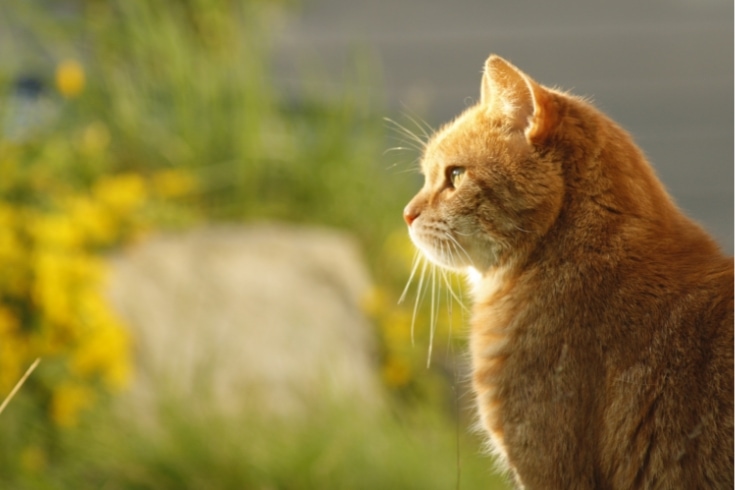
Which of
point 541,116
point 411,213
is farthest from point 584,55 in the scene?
point 541,116

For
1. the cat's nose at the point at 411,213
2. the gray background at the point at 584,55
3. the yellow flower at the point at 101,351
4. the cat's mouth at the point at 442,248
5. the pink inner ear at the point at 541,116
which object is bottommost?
the yellow flower at the point at 101,351

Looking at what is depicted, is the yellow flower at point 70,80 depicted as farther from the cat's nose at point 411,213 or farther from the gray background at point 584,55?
the cat's nose at point 411,213

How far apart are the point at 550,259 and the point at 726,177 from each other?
17.9 ft

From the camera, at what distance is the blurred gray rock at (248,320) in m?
3.85

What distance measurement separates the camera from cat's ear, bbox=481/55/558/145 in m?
1.74

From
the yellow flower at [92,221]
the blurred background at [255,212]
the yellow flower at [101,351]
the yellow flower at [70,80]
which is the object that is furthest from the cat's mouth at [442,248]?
the yellow flower at [70,80]

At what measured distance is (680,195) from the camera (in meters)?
6.75

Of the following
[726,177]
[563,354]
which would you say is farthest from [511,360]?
[726,177]

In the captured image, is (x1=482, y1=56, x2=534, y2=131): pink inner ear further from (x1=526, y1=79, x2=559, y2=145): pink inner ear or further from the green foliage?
the green foliage

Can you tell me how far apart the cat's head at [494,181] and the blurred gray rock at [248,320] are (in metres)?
1.89

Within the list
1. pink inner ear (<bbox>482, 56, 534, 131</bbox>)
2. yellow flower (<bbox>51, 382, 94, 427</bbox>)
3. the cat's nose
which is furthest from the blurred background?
pink inner ear (<bbox>482, 56, 534, 131</bbox>)

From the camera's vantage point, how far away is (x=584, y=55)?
6.64 m

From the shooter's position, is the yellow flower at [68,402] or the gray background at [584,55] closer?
the yellow flower at [68,402]

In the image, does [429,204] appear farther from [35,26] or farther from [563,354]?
[35,26]
